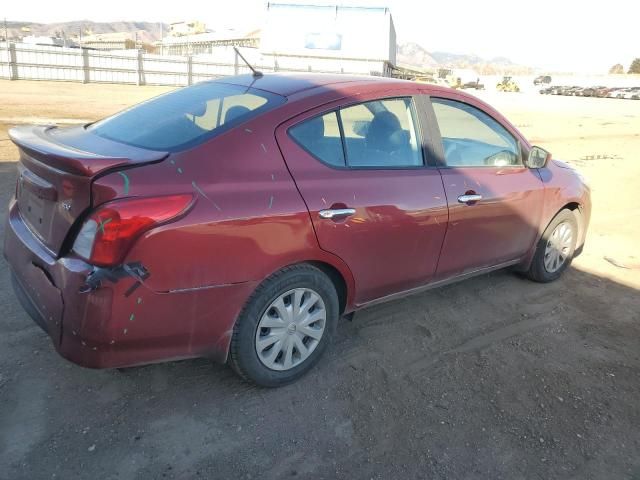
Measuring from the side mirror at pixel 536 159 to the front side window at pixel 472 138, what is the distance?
0.10 m

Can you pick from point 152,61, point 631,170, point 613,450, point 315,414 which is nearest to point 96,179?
point 315,414

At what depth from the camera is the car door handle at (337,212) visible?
2854mm

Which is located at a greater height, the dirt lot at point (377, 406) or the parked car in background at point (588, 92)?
the parked car in background at point (588, 92)

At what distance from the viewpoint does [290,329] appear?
9.65 ft

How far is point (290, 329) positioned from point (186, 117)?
52.2 inches

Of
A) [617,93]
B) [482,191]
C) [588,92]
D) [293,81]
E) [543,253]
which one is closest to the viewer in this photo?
[293,81]

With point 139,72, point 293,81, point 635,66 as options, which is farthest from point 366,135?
point 635,66

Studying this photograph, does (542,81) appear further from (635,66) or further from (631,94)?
(635,66)

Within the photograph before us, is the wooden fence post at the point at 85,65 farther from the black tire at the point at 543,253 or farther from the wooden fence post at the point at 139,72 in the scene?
the black tire at the point at 543,253

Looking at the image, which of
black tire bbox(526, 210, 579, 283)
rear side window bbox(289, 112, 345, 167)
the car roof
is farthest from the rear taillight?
black tire bbox(526, 210, 579, 283)

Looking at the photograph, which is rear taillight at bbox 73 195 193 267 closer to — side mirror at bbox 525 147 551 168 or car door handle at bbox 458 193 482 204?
car door handle at bbox 458 193 482 204

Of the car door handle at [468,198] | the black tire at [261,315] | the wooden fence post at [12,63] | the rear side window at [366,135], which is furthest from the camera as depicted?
the wooden fence post at [12,63]

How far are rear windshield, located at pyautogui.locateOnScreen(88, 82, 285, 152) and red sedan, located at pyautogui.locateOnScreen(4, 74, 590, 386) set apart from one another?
1 cm

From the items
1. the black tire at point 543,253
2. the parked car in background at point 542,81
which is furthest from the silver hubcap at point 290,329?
the parked car in background at point 542,81
